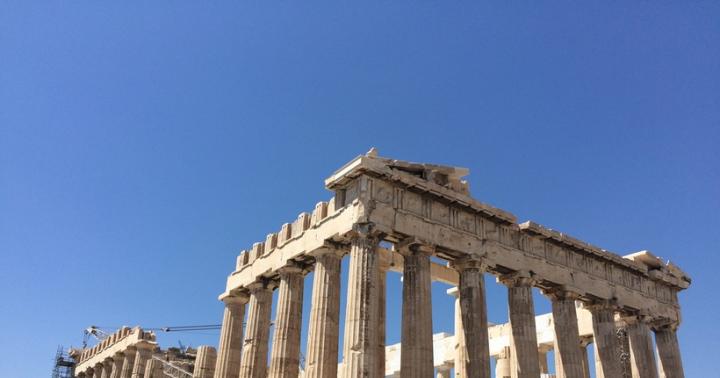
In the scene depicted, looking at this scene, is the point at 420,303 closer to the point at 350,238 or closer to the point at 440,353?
the point at 350,238

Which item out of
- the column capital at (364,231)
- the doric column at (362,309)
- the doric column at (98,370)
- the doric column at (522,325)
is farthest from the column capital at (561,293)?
the doric column at (98,370)

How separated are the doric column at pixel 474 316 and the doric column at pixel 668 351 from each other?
586 inches

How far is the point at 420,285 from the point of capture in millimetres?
25266

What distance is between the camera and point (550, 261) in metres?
30.9

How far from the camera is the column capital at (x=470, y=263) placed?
89.8 feet

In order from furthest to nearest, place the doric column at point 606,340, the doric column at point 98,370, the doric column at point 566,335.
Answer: the doric column at point 98,370, the doric column at point 606,340, the doric column at point 566,335

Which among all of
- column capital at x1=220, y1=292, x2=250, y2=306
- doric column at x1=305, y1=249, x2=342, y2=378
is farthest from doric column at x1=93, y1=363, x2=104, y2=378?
doric column at x1=305, y1=249, x2=342, y2=378

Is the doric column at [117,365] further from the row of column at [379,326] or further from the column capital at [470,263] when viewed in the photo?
the column capital at [470,263]

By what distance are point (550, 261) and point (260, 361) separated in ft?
46.5

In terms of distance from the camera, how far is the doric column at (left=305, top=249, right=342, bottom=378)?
24.4m

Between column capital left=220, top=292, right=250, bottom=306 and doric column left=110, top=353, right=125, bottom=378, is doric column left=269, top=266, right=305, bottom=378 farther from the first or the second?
doric column left=110, top=353, right=125, bottom=378

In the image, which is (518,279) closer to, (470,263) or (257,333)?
(470,263)

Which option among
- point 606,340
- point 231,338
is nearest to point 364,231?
point 231,338

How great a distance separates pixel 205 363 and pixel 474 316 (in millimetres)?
14519
